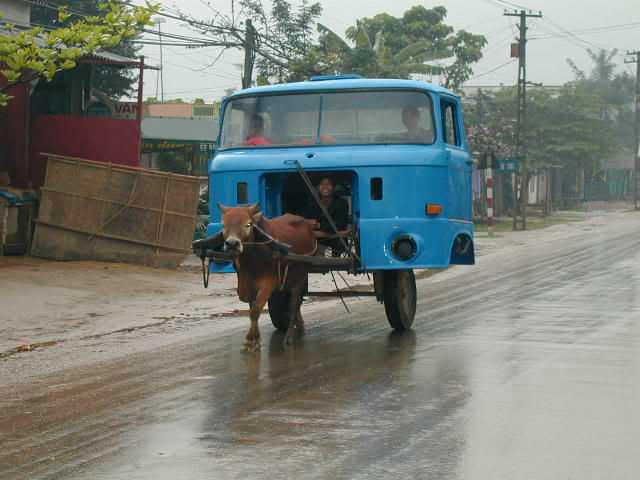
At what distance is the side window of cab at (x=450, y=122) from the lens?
1395cm

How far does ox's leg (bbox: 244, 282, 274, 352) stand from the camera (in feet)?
40.6

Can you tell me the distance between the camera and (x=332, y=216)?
13.5 m

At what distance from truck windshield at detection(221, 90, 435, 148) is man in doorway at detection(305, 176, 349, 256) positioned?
620 mm

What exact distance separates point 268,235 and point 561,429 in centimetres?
461

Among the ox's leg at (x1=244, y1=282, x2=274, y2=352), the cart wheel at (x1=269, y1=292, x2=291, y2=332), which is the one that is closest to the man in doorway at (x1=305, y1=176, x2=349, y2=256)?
the cart wheel at (x1=269, y1=292, x2=291, y2=332)

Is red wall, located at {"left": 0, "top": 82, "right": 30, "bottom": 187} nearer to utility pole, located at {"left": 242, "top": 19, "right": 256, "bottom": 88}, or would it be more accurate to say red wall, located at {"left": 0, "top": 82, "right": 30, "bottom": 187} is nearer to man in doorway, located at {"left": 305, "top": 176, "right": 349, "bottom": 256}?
utility pole, located at {"left": 242, "top": 19, "right": 256, "bottom": 88}

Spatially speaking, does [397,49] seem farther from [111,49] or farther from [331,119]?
[331,119]

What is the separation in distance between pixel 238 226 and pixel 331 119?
2.48m

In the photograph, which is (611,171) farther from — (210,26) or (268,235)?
(268,235)

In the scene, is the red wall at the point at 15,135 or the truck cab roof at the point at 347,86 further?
the red wall at the point at 15,135

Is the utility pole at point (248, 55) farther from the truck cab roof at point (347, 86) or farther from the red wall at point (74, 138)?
the truck cab roof at point (347, 86)

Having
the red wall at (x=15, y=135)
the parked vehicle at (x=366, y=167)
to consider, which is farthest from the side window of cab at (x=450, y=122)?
the red wall at (x=15, y=135)

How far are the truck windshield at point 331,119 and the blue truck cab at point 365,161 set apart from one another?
0.4 inches

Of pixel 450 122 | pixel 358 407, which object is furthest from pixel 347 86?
pixel 358 407
